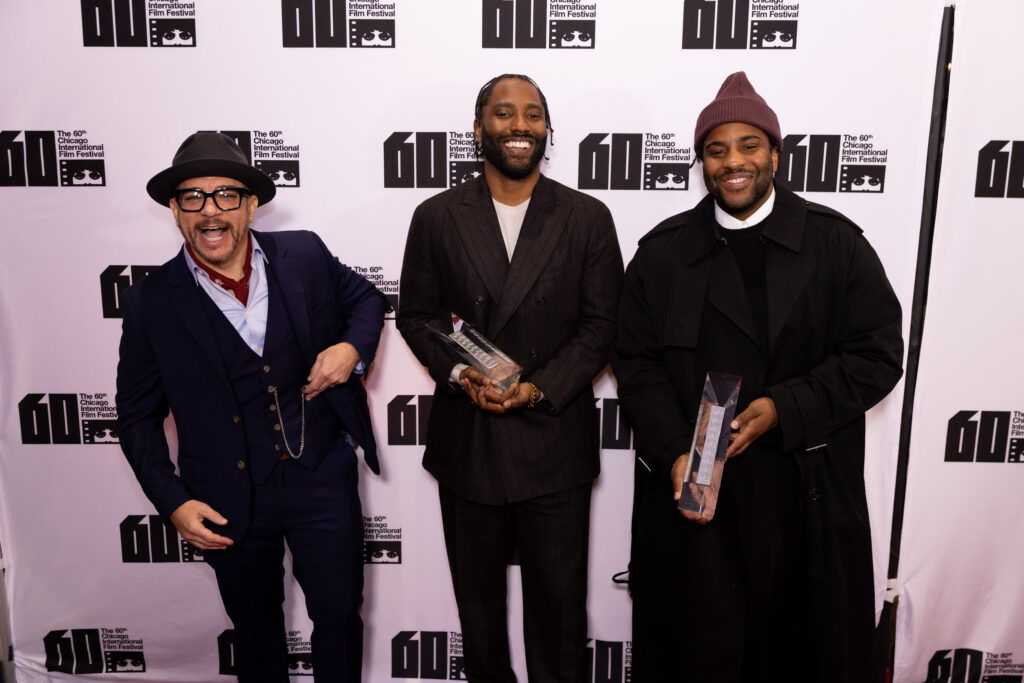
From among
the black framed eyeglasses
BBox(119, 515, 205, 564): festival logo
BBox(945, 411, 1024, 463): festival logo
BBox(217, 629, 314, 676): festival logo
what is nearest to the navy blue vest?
the black framed eyeglasses

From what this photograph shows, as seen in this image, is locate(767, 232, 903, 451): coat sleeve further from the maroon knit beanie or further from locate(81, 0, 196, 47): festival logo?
locate(81, 0, 196, 47): festival logo

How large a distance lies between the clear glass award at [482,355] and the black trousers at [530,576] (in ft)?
1.54

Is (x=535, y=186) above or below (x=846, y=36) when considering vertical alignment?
below

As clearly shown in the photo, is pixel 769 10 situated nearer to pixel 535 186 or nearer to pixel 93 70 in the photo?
pixel 535 186

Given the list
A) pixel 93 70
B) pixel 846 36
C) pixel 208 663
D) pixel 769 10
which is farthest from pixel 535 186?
pixel 208 663

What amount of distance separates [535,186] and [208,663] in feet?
8.00

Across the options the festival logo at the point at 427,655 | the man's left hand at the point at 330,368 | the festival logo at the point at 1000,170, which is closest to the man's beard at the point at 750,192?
the festival logo at the point at 1000,170

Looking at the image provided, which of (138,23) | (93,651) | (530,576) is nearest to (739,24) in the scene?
(530,576)

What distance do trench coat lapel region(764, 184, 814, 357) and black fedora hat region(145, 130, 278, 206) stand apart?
4.99ft

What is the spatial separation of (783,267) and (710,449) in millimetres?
573

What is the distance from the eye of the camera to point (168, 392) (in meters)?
2.18

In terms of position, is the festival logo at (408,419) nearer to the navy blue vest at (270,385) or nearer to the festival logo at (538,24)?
the navy blue vest at (270,385)

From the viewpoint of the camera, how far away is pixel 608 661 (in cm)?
308

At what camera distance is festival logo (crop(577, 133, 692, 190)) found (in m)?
2.73
